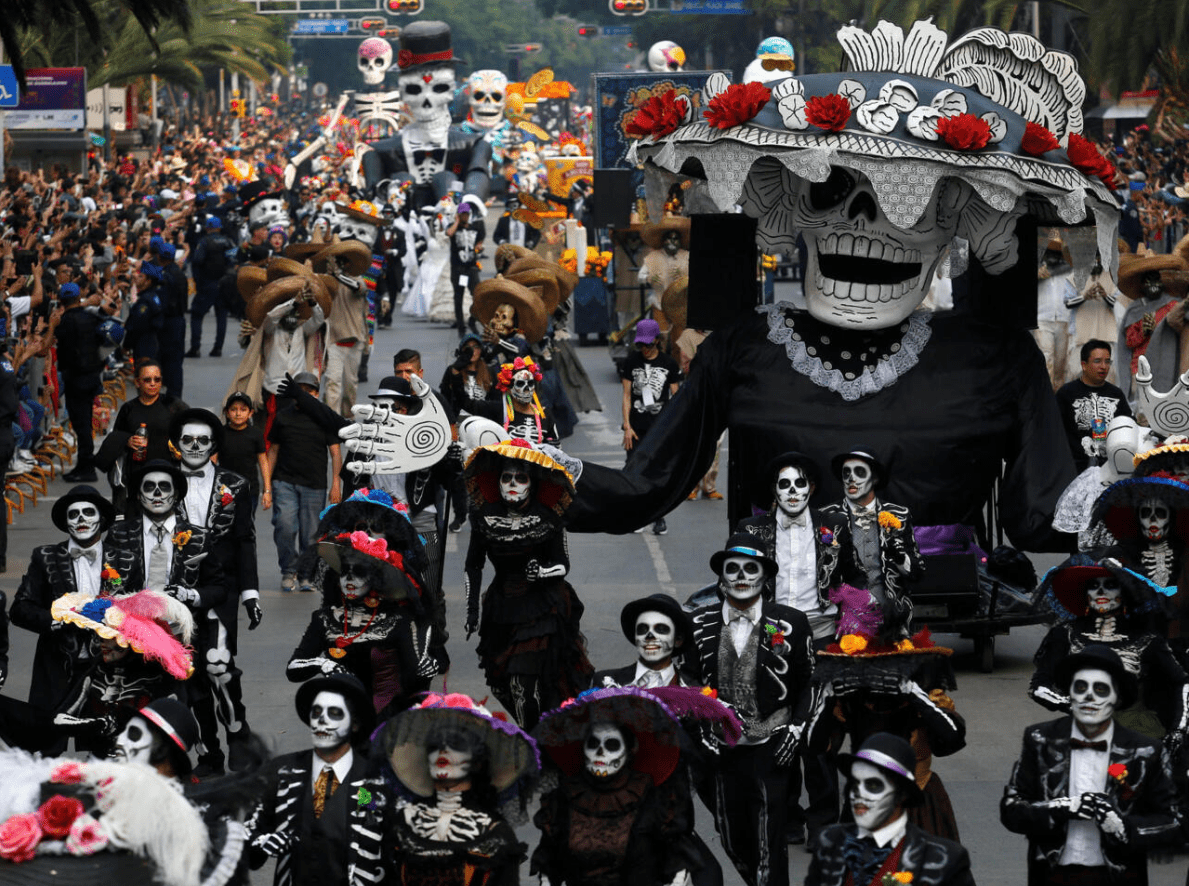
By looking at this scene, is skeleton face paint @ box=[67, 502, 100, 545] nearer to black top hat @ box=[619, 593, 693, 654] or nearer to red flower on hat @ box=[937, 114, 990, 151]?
black top hat @ box=[619, 593, 693, 654]

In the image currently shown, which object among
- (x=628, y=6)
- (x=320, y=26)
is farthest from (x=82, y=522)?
(x=320, y=26)

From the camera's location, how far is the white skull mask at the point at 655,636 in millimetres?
7547

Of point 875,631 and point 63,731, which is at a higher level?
point 875,631

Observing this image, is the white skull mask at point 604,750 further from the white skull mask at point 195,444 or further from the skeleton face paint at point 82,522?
the white skull mask at point 195,444

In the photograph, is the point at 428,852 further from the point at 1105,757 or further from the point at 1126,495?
the point at 1126,495

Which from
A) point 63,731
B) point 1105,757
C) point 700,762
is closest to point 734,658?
point 700,762

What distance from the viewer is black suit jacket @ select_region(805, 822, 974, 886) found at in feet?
19.7

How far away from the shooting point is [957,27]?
42.8m

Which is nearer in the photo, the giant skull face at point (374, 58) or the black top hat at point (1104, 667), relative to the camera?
the black top hat at point (1104, 667)

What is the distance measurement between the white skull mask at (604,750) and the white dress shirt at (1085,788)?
1.44 m

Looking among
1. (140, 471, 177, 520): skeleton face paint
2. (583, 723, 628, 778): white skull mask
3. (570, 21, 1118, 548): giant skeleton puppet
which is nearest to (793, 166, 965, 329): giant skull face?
(570, 21, 1118, 548): giant skeleton puppet

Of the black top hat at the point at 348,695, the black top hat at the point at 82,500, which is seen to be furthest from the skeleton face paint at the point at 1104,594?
the black top hat at the point at 82,500

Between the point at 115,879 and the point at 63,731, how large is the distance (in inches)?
145

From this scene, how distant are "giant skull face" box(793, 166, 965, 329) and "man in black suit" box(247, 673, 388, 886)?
3.81 metres
